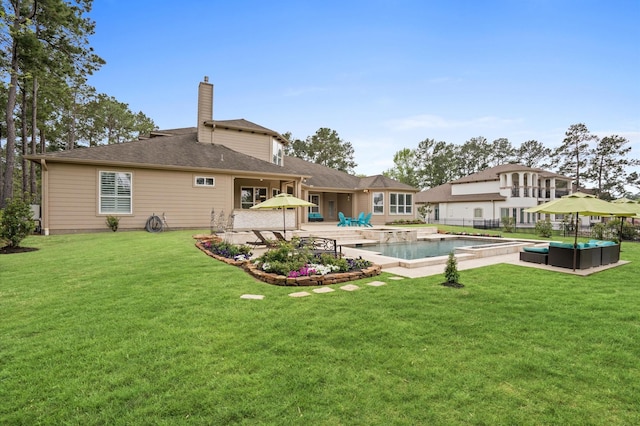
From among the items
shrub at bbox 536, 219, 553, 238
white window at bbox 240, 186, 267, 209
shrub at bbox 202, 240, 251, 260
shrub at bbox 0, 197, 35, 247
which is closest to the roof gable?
white window at bbox 240, 186, 267, 209

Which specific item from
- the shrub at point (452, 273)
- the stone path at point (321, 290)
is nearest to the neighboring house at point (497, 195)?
the shrub at point (452, 273)

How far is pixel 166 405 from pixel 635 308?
6.81 m

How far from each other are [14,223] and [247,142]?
12.7 meters

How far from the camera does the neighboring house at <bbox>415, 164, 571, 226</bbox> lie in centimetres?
3098

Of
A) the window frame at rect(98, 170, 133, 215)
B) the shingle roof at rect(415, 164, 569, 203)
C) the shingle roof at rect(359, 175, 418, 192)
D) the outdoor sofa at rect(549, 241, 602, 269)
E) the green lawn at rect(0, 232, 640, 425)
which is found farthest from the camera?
the shingle roof at rect(415, 164, 569, 203)

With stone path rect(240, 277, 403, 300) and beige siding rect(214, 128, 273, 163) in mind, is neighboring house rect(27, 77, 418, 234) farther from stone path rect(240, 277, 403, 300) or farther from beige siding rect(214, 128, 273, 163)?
stone path rect(240, 277, 403, 300)

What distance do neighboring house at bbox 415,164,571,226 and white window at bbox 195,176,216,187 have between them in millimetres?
24050

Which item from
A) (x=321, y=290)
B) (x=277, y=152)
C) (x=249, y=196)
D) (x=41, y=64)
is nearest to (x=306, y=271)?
(x=321, y=290)

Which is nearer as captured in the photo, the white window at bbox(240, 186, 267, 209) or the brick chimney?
the brick chimney

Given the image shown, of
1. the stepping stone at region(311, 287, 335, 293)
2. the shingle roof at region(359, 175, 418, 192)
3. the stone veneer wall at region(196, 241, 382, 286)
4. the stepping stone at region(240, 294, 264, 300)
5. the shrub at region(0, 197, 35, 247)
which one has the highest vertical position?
the shingle roof at region(359, 175, 418, 192)

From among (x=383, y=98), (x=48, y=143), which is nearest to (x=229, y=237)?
(x=383, y=98)

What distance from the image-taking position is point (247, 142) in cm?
2008

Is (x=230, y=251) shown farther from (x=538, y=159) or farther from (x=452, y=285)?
(x=538, y=159)

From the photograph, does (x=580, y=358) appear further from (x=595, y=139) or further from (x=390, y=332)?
(x=595, y=139)
